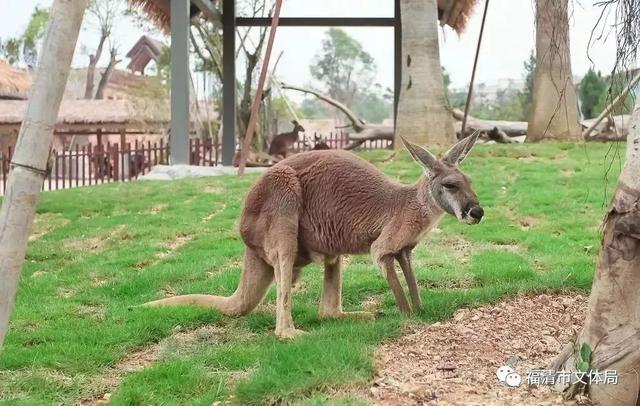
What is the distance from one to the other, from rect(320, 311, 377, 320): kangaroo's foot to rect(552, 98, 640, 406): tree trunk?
2.00 meters

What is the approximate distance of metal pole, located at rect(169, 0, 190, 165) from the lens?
48.4ft

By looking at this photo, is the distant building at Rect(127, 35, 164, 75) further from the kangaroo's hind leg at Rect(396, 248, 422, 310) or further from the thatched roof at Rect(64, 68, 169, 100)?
the kangaroo's hind leg at Rect(396, 248, 422, 310)

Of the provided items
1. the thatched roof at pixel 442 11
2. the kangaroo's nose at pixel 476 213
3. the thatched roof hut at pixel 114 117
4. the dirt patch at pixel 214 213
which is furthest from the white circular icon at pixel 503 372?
the thatched roof hut at pixel 114 117

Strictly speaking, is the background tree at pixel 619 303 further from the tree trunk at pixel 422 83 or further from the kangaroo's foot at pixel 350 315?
the tree trunk at pixel 422 83

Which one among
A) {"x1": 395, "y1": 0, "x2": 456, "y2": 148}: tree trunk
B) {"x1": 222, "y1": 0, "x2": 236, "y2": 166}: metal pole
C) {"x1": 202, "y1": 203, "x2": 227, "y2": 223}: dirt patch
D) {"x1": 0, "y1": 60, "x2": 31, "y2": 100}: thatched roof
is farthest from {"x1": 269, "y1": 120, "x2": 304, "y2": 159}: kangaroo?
{"x1": 0, "y1": 60, "x2": 31, "y2": 100}: thatched roof

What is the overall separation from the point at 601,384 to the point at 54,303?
4.43 metres

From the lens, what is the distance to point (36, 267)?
311 inches

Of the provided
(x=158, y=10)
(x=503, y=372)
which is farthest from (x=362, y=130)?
(x=503, y=372)

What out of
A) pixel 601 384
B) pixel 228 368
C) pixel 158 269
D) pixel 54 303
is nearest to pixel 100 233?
pixel 158 269

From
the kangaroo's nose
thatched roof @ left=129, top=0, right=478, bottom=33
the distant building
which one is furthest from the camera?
Result: the distant building

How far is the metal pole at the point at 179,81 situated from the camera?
14742 mm

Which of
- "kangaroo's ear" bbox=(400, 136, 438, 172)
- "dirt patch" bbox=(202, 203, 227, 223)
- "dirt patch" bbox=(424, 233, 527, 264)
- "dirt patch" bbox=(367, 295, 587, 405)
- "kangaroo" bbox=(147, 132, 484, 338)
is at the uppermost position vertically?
"kangaroo's ear" bbox=(400, 136, 438, 172)

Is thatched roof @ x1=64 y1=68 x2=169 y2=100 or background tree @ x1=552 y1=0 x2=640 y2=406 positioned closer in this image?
background tree @ x1=552 y1=0 x2=640 y2=406

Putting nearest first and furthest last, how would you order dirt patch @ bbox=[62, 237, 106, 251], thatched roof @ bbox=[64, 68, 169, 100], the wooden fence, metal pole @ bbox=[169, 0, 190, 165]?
1. dirt patch @ bbox=[62, 237, 106, 251]
2. metal pole @ bbox=[169, 0, 190, 165]
3. the wooden fence
4. thatched roof @ bbox=[64, 68, 169, 100]
